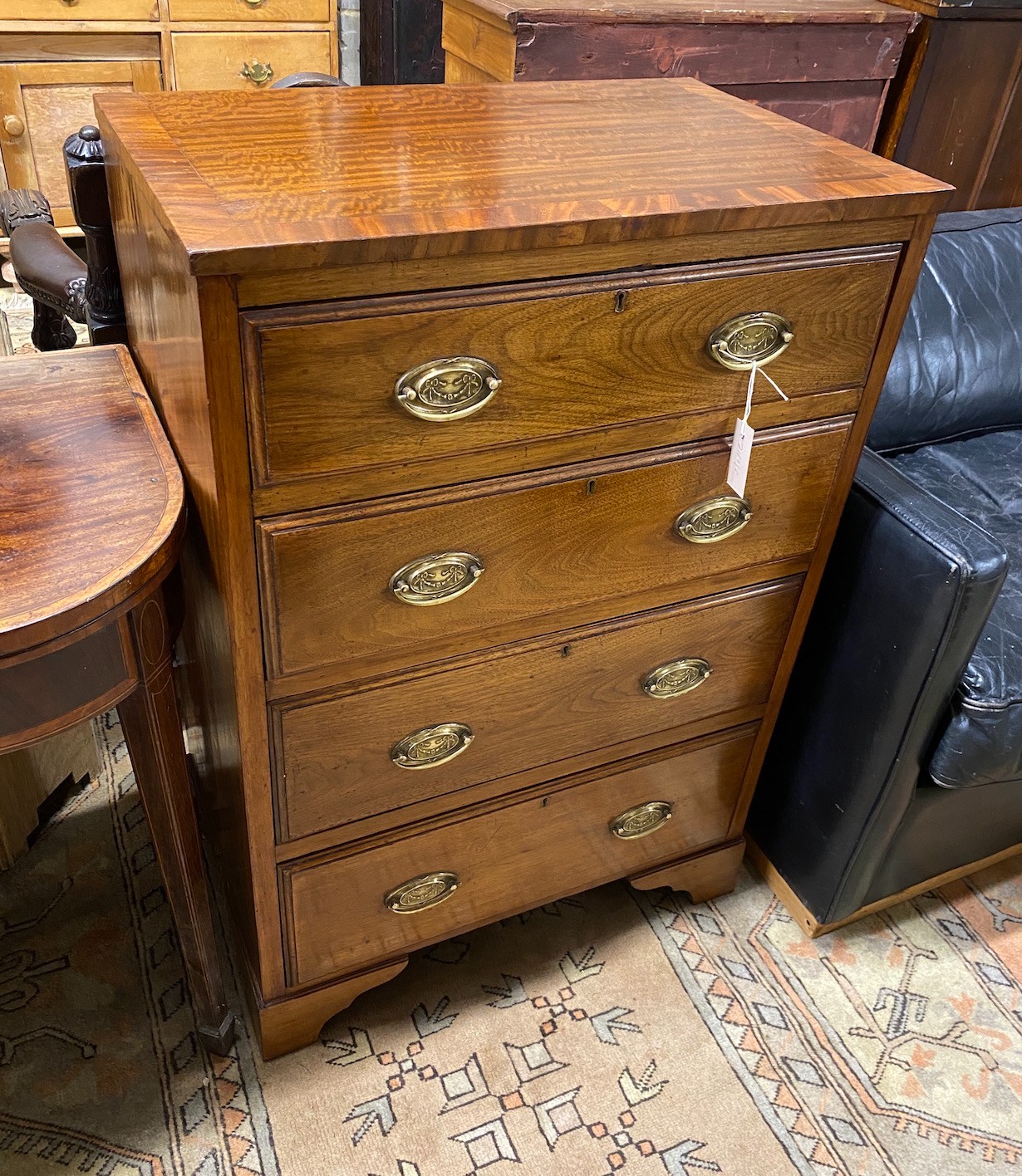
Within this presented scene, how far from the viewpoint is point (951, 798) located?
1.29 metres

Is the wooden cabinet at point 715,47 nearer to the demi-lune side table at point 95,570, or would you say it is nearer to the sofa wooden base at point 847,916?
the demi-lune side table at point 95,570

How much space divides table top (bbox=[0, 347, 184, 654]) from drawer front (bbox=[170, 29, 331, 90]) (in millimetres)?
1982

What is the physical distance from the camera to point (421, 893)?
1.17m

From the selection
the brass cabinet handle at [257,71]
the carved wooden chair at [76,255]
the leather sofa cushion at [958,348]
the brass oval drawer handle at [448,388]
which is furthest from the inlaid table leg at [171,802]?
the brass cabinet handle at [257,71]

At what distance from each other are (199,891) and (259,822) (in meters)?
0.15

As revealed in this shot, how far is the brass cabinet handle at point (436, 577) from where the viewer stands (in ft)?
2.92

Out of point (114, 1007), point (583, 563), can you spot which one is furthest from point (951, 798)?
point (114, 1007)

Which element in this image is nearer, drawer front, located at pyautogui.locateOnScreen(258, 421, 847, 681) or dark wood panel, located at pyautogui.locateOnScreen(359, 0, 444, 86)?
drawer front, located at pyautogui.locateOnScreen(258, 421, 847, 681)

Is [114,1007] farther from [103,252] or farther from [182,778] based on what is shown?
[103,252]

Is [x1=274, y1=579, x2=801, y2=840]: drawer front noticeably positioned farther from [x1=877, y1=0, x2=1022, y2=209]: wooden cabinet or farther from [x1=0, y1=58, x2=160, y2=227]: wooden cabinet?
[x1=0, y1=58, x2=160, y2=227]: wooden cabinet

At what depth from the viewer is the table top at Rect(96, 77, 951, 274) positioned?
726mm

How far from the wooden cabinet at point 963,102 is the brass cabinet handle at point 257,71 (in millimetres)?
1604

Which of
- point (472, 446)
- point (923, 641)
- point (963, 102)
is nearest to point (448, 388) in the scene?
point (472, 446)

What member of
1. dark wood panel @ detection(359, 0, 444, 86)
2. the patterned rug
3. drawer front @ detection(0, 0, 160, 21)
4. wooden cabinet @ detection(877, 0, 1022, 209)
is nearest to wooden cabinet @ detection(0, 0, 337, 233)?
drawer front @ detection(0, 0, 160, 21)
